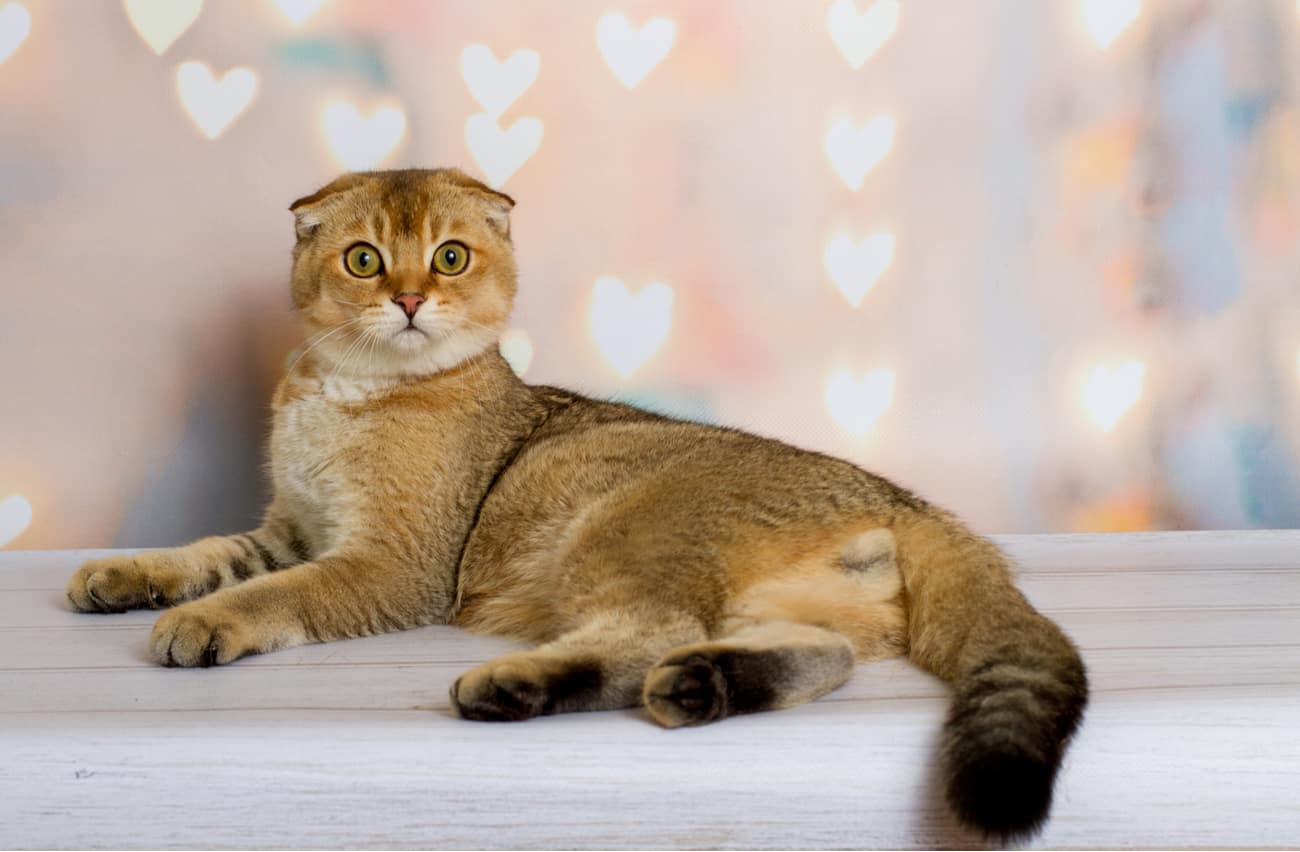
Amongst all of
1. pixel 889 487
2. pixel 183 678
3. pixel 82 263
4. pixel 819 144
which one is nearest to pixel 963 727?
pixel 889 487

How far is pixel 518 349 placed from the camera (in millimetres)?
2906

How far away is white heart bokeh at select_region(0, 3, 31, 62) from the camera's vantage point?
2.74 meters

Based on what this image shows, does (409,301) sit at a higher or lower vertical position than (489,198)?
lower

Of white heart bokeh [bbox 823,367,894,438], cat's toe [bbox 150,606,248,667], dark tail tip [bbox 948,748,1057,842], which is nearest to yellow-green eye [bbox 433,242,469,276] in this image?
cat's toe [bbox 150,606,248,667]

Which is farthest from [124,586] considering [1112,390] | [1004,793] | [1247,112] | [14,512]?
[1247,112]

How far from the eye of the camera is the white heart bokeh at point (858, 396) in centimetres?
291

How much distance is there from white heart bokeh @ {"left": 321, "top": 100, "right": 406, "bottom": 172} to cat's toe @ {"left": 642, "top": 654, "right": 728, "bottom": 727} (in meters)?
1.71

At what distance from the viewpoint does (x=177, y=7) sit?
2.75m

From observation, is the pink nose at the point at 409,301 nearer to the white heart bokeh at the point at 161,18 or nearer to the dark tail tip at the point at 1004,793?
the white heart bokeh at the point at 161,18

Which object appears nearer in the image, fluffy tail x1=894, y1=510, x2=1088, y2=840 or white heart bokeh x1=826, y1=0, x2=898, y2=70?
fluffy tail x1=894, y1=510, x2=1088, y2=840

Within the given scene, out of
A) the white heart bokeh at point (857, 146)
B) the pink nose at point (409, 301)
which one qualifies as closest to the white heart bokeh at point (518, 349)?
the pink nose at point (409, 301)

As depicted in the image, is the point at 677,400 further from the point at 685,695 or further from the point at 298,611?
A: the point at 685,695

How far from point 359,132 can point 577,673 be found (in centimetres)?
169

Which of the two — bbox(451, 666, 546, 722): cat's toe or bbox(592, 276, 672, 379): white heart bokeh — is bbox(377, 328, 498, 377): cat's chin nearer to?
bbox(592, 276, 672, 379): white heart bokeh
